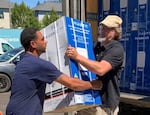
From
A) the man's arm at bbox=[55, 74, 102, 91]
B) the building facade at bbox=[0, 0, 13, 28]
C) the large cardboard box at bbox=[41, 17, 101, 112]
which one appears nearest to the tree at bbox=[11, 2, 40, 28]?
the building facade at bbox=[0, 0, 13, 28]

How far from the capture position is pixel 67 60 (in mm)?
3791

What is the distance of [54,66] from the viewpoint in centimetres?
377

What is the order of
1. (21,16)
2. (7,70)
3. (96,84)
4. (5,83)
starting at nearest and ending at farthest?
(96,84) < (7,70) < (5,83) < (21,16)

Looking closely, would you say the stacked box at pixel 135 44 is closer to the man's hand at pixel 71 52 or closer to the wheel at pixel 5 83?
the man's hand at pixel 71 52

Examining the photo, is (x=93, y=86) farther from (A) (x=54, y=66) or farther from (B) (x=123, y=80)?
(B) (x=123, y=80)

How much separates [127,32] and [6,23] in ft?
263

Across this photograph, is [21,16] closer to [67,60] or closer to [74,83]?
[67,60]

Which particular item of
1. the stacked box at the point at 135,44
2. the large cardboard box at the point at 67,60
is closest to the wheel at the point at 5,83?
the stacked box at the point at 135,44

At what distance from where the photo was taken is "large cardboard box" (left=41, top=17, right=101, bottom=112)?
12.5ft

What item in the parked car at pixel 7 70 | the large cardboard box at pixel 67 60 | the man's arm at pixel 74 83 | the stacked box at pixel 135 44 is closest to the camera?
the man's arm at pixel 74 83

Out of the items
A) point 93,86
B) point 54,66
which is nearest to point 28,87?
Answer: point 54,66

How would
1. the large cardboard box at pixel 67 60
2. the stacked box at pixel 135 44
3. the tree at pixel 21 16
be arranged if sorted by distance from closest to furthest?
the large cardboard box at pixel 67 60
the stacked box at pixel 135 44
the tree at pixel 21 16

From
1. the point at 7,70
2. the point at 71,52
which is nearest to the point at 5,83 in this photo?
the point at 7,70

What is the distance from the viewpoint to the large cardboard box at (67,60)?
3807 mm
